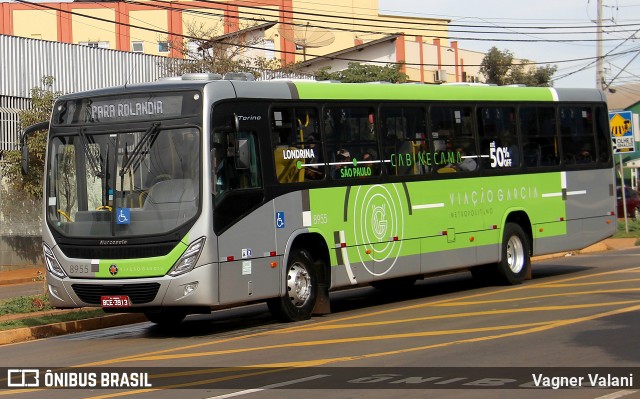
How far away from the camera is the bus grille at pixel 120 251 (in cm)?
1423

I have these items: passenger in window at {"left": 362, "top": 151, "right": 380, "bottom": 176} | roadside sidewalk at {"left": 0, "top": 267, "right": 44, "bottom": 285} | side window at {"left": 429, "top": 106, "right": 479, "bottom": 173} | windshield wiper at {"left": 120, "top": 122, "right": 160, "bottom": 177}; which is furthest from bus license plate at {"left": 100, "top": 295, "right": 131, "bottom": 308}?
roadside sidewalk at {"left": 0, "top": 267, "right": 44, "bottom": 285}

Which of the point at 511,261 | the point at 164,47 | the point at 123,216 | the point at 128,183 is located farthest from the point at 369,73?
the point at 123,216

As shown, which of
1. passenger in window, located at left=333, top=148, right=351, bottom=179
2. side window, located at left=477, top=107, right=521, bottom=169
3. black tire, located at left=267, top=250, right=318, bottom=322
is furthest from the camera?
side window, located at left=477, top=107, right=521, bottom=169

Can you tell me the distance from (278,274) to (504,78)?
54149 millimetres

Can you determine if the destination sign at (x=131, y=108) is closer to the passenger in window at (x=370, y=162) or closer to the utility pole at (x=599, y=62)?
the passenger in window at (x=370, y=162)

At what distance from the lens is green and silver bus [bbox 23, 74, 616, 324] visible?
14398 mm

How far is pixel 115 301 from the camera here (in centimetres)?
1438

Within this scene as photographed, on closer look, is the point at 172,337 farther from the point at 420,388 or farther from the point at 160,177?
the point at 420,388

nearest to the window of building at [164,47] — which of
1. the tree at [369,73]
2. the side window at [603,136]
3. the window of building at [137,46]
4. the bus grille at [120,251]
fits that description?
the window of building at [137,46]

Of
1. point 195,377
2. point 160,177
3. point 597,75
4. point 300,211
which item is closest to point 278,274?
point 300,211

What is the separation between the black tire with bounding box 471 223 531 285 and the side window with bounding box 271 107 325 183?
207 inches

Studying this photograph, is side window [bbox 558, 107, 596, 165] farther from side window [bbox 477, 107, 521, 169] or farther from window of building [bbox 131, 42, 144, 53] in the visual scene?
window of building [bbox 131, 42, 144, 53]

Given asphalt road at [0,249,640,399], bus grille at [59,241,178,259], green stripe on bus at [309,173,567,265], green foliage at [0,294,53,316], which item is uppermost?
green stripe on bus at [309,173,567,265]

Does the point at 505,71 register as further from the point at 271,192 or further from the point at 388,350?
the point at 388,350
